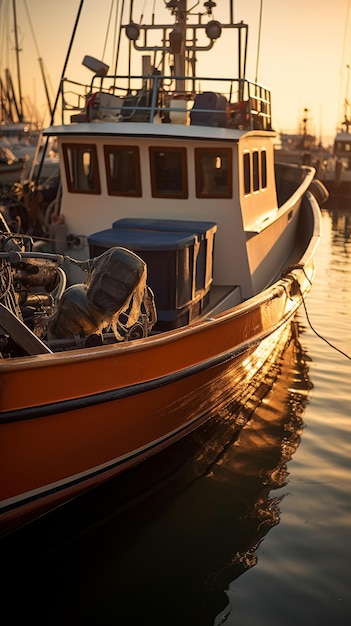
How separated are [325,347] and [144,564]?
6.71 m

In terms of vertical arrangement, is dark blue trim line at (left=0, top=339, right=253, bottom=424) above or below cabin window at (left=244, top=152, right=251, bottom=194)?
below

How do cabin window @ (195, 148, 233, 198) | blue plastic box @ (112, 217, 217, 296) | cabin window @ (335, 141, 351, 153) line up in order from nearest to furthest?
1. blue plastic box @ (112, 217, 217, 296)
2. cabin window @ (195, 148, 233, 198)
3. cabin window @ (335, 141, 351, 153)

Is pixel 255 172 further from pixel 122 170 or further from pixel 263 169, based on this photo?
pixel 122 170

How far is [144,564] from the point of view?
5.87 meters

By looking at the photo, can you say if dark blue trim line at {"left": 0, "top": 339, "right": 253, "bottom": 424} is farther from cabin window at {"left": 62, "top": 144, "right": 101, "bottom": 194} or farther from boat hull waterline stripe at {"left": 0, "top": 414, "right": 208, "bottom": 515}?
cabin window at {"left": 62, "top": 144, "right": 101, "bottom": 194}

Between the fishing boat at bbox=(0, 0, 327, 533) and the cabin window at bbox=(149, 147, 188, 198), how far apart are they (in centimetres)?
2

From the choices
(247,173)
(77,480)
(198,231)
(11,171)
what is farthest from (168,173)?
(11,171)

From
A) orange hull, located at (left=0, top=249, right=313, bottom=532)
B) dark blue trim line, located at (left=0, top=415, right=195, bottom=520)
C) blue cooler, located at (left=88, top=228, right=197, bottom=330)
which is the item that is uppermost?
blue cooler, located at (left=88, top=228, right=197, bottom=330)

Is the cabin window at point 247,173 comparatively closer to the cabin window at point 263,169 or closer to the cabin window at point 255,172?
the cabin window at point 255,172

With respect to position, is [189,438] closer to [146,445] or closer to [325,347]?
[146,445]

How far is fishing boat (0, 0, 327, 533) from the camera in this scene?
571 cm

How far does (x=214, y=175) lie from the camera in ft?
32.0

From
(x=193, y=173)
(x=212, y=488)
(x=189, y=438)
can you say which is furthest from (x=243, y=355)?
(x=193, y=173)

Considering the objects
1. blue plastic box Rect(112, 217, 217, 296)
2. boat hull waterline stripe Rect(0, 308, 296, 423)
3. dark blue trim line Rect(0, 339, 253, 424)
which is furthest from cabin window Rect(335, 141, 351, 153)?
dark blue trim line Rect(0, 339, 253, 424)
